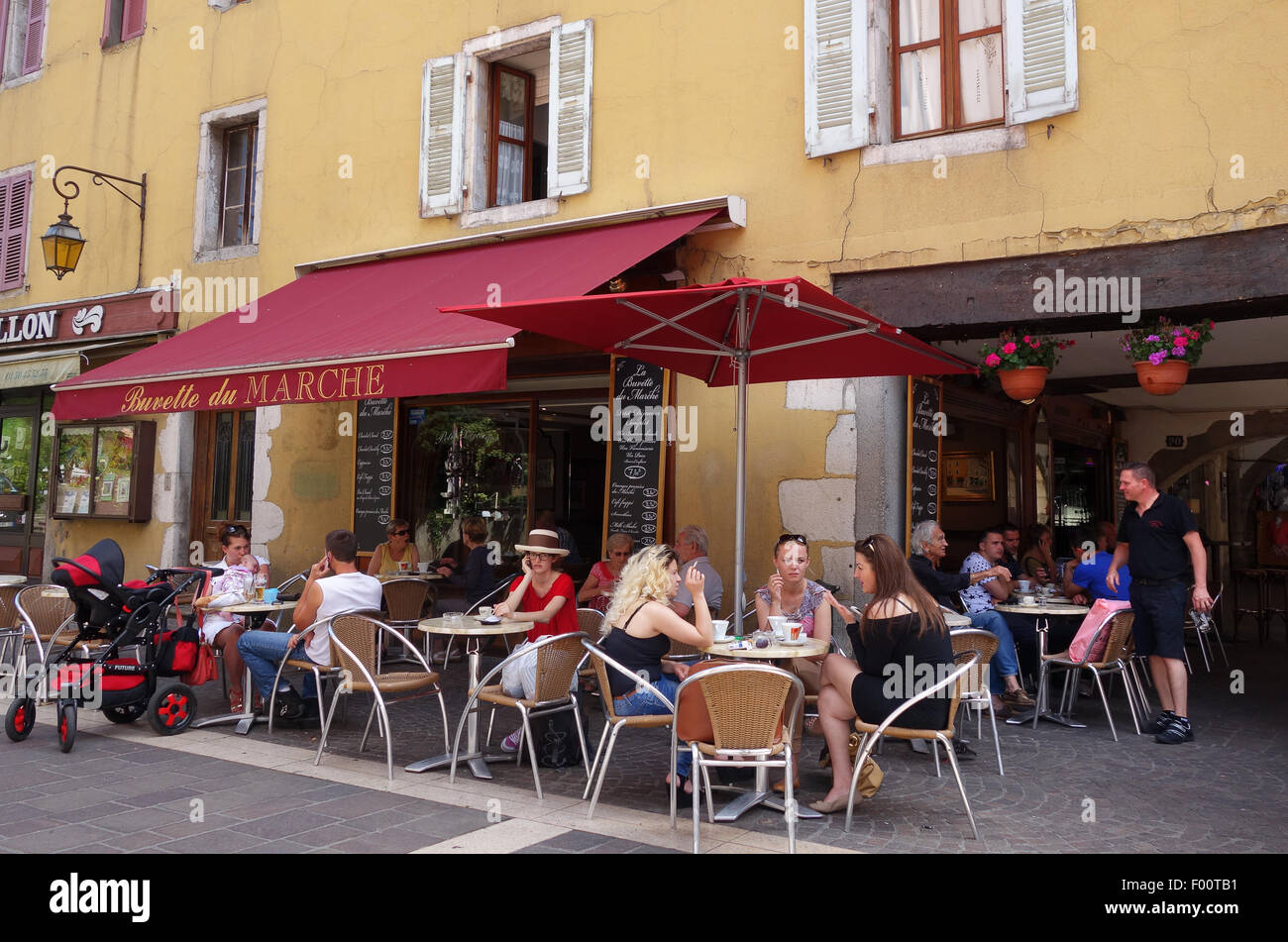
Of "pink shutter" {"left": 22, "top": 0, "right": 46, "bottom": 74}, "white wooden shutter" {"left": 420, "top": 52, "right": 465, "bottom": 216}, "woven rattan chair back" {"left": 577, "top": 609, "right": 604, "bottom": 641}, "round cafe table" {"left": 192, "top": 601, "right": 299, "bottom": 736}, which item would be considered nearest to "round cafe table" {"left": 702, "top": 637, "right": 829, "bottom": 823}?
"woven rattan chair back" {"left": 577, "top": 609, "right": 604, "bottom": 641}

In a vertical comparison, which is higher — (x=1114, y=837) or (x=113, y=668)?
(x=113, y=668)

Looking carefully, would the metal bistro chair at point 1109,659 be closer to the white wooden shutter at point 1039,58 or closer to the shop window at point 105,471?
the white wooden shutter at point 1039,58

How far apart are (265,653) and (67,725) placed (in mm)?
1088

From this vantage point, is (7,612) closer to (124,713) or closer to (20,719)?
(124,713)

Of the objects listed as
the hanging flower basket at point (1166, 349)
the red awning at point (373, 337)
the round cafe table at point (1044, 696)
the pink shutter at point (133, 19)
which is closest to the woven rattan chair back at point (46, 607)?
the red awning at point (373, 337)

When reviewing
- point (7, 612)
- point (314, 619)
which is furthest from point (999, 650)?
point (7, 612)

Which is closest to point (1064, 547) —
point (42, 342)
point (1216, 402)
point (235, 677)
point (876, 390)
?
point (1216, 402)

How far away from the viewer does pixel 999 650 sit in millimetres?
7078

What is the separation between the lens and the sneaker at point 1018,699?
6.96 m

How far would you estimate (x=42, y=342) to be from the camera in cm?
Answer: 1209

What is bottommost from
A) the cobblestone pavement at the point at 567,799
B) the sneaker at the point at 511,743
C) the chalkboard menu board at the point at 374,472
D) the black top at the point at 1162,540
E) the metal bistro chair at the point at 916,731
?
the cobblestone pavement at the point at 567,799

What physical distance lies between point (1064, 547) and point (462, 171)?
8323 mm

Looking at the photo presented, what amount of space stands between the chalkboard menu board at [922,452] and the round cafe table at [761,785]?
2.84m
